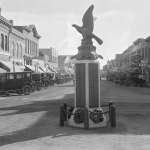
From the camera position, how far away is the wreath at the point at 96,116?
11987mm

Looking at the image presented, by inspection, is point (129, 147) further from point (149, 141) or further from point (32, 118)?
point (32, 118)

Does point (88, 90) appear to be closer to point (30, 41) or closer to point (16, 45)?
point (16, 45)

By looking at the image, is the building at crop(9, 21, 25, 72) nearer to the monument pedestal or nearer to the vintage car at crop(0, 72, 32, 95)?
the vintage car at crop(0, 72, 32, 95)

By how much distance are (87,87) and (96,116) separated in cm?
118

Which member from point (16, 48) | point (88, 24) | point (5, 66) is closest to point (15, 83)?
point (5, 66)

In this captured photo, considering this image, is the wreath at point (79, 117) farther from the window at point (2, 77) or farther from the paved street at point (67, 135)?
the window at point (2, 77)

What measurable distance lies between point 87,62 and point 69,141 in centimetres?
383

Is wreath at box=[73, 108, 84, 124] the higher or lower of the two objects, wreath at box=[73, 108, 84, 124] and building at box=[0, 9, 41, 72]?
the lower

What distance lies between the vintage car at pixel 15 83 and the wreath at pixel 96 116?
753 inches

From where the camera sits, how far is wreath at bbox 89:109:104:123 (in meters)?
12.0

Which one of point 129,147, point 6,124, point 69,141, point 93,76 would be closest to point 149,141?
point 129,147

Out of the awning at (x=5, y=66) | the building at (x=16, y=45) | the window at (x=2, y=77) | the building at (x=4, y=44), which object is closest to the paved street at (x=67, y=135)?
the window at (x=2, y=77)

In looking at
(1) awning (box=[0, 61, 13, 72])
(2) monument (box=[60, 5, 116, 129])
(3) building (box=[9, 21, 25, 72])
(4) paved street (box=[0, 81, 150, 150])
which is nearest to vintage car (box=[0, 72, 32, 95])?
(1) awning (box=[0, 61, 13, 72])

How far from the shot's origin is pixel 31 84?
32.2 m
